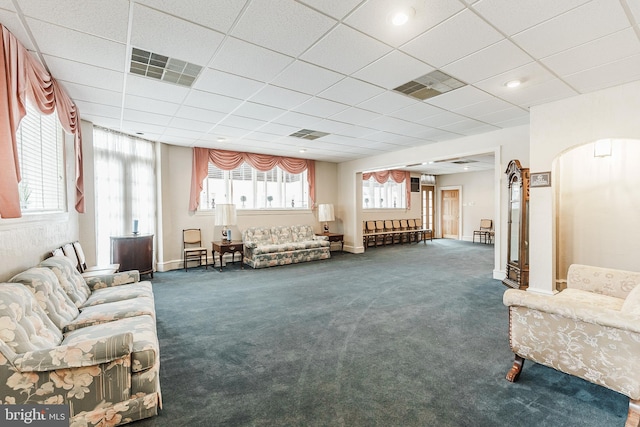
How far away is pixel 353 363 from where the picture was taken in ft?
8.14

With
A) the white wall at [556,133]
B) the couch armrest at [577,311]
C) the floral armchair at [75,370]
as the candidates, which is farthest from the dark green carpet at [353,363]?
the white wall at [556,133]

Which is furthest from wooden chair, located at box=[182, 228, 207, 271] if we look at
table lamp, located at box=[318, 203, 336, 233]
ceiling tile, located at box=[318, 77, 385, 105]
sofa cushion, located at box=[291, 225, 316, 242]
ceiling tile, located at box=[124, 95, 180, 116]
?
ceiling tile, located at box=[318, 77, 385, 105]

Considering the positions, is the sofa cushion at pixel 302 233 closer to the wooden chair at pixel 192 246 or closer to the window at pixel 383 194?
the wooden chair at pixel 192 246

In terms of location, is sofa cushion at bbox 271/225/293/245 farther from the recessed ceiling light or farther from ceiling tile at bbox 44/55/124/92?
the recessed ceiling light

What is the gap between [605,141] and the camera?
3535 millimetres

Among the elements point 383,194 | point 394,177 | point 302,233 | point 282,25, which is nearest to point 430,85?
point 282,25

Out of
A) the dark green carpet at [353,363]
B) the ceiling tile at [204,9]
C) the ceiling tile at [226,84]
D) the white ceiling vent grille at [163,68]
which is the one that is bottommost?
the dark green carpet at [353,363]

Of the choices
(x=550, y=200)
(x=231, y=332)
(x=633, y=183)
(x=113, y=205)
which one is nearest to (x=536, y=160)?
(x=550, y=200)

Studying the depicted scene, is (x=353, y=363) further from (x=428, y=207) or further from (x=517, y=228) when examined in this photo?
(x=428, y=207)

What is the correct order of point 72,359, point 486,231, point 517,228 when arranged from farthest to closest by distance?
point 486,231, point 517,228, point 72,359

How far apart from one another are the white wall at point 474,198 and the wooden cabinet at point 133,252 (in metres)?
10.8

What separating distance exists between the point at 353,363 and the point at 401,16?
275 centimetres

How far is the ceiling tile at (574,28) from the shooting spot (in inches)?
81.4

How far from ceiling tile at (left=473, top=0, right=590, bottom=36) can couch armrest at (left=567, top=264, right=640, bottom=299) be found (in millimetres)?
2442
